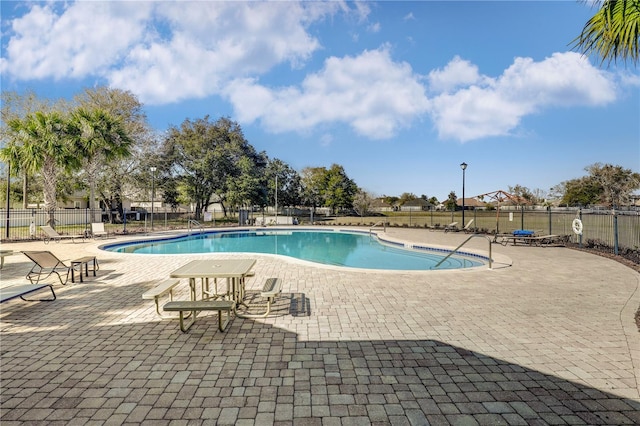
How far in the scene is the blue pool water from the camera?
35.7ft

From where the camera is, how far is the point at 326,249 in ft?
50.3

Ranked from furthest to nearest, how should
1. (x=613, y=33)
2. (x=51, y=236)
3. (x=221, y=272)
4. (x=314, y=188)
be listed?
(x=314, y=188) → (x=51, y=236) → (x=221, y=272) → (x=613, y=33)

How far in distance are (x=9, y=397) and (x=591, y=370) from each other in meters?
5.13

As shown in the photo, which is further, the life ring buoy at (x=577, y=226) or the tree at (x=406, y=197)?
the tree at (x=406, y=197)

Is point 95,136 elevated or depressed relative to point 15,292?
elevated

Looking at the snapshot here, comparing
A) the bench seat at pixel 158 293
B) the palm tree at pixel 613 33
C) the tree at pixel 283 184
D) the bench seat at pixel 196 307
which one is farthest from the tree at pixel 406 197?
the bench seat at pixel 196 307

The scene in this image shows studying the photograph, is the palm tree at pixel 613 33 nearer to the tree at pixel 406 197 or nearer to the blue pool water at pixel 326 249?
the blue pool water at pixel 326 249

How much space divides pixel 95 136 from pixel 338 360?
18.5m

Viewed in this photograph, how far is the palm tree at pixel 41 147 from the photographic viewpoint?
14633 mm

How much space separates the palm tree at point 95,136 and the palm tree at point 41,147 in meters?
0.52

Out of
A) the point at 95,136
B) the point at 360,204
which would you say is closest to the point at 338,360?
the point at 95,136

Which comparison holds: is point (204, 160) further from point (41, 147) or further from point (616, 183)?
point (616, 183)

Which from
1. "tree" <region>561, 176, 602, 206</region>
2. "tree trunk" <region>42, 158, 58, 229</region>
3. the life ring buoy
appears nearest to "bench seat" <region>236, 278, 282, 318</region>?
the life ring buoy

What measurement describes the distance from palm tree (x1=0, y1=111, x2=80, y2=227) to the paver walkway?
43.2ft
